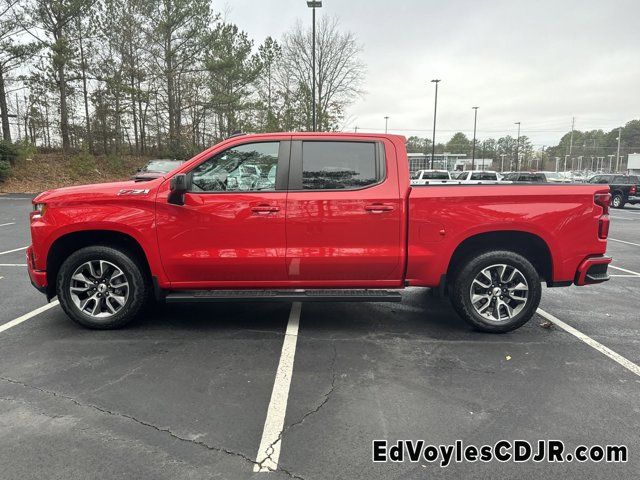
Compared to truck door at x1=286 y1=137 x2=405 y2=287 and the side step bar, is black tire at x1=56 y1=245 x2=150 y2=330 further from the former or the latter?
truck door at x1=286 y1=137 x2=405 y2=287

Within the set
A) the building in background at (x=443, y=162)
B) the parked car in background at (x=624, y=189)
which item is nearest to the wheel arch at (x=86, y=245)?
the parked car in background at (x=624, y=189)

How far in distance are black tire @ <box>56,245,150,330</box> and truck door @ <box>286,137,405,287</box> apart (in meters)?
1.56

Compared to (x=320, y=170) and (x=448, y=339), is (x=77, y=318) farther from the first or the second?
(x=448, y=339)

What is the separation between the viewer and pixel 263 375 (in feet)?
11.8

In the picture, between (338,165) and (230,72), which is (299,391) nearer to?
(338,165)

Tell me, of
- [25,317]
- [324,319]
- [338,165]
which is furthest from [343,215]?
[25,317]

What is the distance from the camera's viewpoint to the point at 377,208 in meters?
4.30

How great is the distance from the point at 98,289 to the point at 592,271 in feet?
16.6

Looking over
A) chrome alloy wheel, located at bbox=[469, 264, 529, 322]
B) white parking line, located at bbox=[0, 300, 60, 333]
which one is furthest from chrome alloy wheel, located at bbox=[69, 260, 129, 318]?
chrome alloy wheel, located at bbox=[469, 264, 529, 322]

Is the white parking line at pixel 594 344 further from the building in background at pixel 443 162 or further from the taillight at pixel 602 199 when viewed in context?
the building in background at pixel 443 162

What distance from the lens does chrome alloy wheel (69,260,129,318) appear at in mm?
4496

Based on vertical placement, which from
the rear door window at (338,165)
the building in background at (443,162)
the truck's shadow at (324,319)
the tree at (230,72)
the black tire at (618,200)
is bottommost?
the truck's shadow at (324,319)

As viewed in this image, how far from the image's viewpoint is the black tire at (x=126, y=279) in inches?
174

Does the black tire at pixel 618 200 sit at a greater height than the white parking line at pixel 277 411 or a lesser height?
greater
